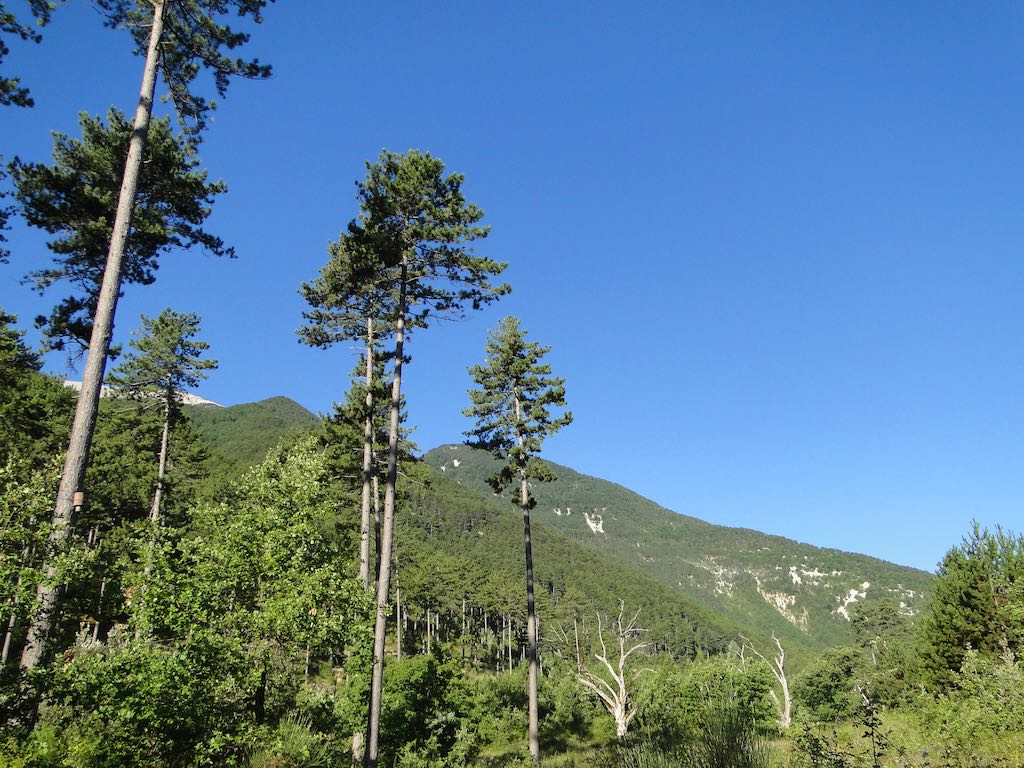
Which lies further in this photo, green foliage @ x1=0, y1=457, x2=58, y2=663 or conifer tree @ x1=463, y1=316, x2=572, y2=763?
conifer tree @ x1=463, y1=316, x2=572, y2=763

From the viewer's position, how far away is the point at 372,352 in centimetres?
2284

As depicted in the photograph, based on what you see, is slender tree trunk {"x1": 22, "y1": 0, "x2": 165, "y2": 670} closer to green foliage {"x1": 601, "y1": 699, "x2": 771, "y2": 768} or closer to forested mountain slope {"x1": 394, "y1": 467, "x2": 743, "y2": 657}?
green foliage {"x1": 601, "y1": 699, "x2": 771, "y2": 768}

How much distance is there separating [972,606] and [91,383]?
38513 mm

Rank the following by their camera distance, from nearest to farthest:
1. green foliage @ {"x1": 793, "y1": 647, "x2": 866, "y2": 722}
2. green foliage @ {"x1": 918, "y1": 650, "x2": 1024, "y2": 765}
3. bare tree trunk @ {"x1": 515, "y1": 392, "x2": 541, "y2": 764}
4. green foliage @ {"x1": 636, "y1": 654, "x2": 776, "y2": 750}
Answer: green foliage @ {"x1": 636, "y1": 654, "x2": 776, "y2": 750}
green foliage @ {"x1": 918, "y1": 650, "x2": 1024, "y2": 765}
bare tree trunk @ {"x1": 515, "y1": 392, "x2": 541, "y2": 764}
green foliage @ {"x1": 793, "y1": 647, "x2": 866, "y2": 722}

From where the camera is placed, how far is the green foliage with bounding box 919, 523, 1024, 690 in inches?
1036

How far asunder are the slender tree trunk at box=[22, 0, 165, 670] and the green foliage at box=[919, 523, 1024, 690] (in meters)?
34.3

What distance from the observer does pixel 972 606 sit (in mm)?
28062

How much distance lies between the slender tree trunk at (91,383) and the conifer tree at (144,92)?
0.05 feet

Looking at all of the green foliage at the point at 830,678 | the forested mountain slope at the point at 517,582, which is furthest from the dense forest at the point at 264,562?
the forested mountain slope at the point at 517,582

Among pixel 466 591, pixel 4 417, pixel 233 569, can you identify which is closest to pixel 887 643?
pixel 466 591

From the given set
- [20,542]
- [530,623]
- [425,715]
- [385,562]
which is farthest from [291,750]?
[530,623]

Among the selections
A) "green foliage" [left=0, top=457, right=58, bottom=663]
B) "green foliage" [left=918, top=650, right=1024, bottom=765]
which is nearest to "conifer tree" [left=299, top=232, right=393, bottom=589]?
"green foliage" [left=0, top=457, right=58, bottom=663]

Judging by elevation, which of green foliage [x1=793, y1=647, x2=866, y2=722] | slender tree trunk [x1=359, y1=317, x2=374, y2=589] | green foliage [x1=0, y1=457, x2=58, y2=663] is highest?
slender tree trunk [x1=359, y1=317, x2=374, y2=589]

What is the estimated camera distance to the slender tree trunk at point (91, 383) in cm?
766
